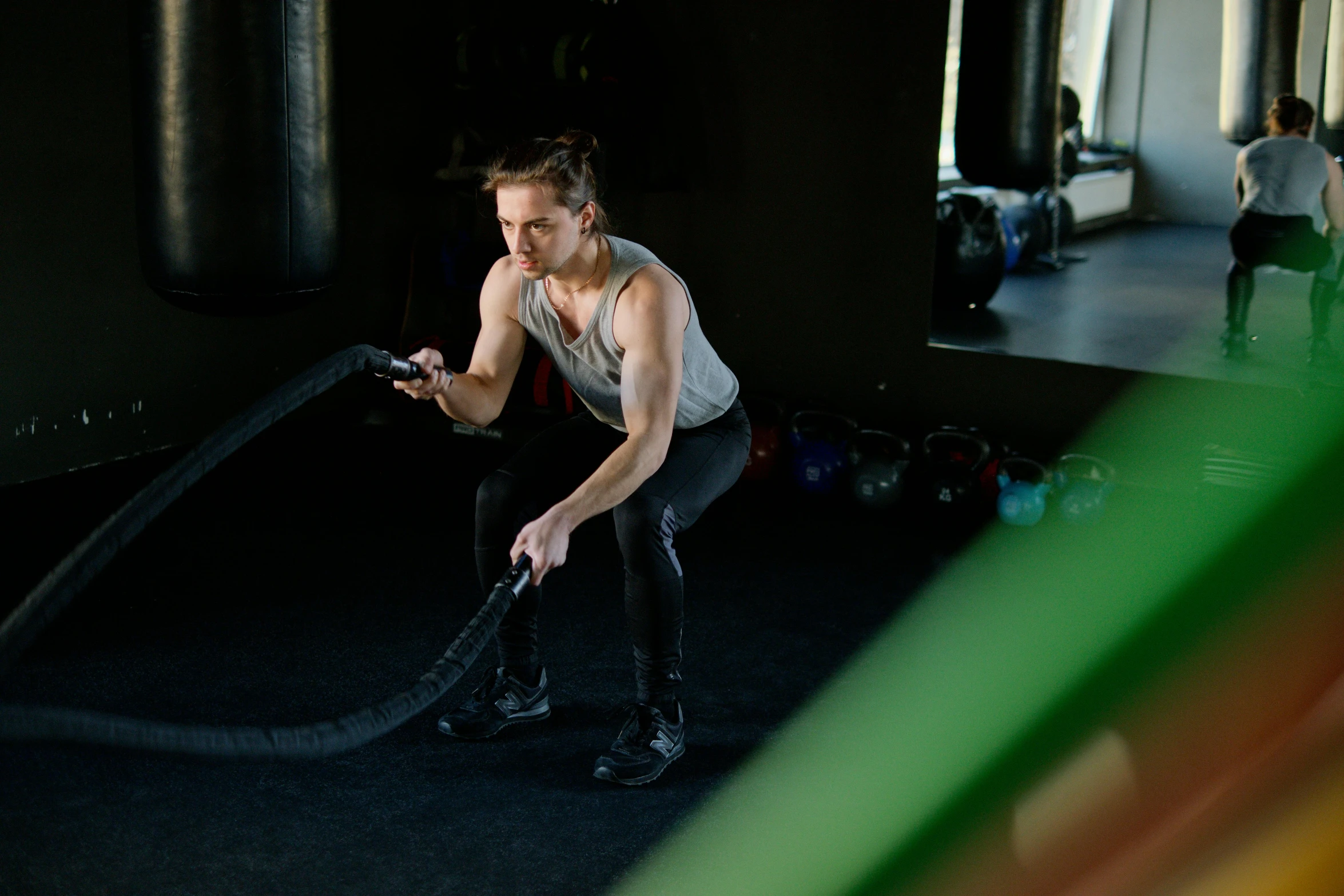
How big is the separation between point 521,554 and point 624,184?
286 centimetres

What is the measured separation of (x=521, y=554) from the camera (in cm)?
205

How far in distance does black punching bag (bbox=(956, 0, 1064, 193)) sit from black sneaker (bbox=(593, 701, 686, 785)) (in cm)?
231

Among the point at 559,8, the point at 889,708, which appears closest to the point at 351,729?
the point at 889,708

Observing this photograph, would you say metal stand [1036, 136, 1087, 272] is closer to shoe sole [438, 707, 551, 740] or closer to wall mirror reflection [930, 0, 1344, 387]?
wall mirror reflection [930, 0, 1344, 387]

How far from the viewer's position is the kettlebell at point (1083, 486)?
3859mm

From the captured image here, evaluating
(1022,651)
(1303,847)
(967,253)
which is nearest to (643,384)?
(1022,651)

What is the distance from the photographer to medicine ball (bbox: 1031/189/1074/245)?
634cm

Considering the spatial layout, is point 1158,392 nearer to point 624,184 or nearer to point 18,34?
point 624,184

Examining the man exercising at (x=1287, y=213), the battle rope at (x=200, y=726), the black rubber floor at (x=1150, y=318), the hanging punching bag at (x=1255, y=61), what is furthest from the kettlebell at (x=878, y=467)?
the hanging punching bag at (x=1255, y=61)

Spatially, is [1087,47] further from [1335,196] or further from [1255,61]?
[1335,196]

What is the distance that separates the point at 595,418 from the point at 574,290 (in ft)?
1.12

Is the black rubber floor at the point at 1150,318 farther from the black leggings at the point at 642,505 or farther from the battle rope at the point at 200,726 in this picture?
the battle rope at the point at 200,726

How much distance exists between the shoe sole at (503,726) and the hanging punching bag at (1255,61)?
423cm

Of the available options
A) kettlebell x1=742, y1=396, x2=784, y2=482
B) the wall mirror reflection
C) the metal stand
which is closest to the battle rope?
kettlebell x1=742, y1=396, x2=784, y2=482
